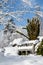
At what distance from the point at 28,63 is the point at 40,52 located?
8757 millimetres

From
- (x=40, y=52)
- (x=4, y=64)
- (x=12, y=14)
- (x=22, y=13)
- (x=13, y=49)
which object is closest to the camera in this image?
(x=4, y=64)

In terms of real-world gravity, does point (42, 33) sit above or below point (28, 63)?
below

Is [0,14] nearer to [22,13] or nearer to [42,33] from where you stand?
[22,13]

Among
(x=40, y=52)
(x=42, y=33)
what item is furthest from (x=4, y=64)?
(x=42, y=33)

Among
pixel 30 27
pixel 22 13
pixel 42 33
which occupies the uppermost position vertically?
pixel 22 13

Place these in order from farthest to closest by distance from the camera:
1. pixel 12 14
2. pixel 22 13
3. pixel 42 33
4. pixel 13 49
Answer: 1. pixel 42 33
2. pixel 22 13
3. pixel 12 14
4. pixel 13 49

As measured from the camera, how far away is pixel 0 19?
1465 cm

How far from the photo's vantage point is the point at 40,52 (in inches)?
439

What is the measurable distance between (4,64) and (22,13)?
1305cm

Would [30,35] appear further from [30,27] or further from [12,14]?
[12,14]

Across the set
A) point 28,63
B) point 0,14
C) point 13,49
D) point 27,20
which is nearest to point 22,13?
point 27,20

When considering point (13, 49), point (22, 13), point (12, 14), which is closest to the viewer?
point (13, 49)

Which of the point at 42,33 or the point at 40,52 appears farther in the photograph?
the point at 42,33

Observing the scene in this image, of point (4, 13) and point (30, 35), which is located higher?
point (4, 13)
